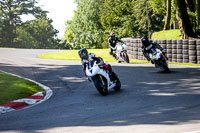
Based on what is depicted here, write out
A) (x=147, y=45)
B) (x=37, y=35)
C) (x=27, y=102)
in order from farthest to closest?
(x=37, y=35) < (x=147, y=45) < (x=27, y=102)

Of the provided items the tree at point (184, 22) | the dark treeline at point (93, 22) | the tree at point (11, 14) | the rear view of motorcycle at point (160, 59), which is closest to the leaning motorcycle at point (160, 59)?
the rear view of motorcycle at point (160, 59)

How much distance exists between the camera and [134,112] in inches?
308

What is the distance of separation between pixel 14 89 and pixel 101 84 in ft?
10.2

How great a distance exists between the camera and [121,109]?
827 cm

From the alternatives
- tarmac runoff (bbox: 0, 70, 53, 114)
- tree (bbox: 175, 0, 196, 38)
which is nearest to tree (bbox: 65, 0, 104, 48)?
tree (bbox: 175, 0, 196, 38)

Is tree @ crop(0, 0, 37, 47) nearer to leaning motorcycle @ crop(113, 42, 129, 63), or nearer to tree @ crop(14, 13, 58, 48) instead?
tree @ crop(14, 13, 58, 48)

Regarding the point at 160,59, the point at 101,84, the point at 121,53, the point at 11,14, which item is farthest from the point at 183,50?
the point at 11,14

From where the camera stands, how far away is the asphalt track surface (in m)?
6.69

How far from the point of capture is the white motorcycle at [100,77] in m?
10.5

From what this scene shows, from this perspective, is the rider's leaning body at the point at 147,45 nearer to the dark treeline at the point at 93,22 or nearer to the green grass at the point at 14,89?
the green grass at the point at 14,89

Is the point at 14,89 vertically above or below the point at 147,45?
below

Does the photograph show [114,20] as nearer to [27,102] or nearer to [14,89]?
[14,89]

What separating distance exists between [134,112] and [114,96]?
2483 mm

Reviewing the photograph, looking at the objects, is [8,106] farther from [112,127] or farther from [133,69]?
[133,69]
